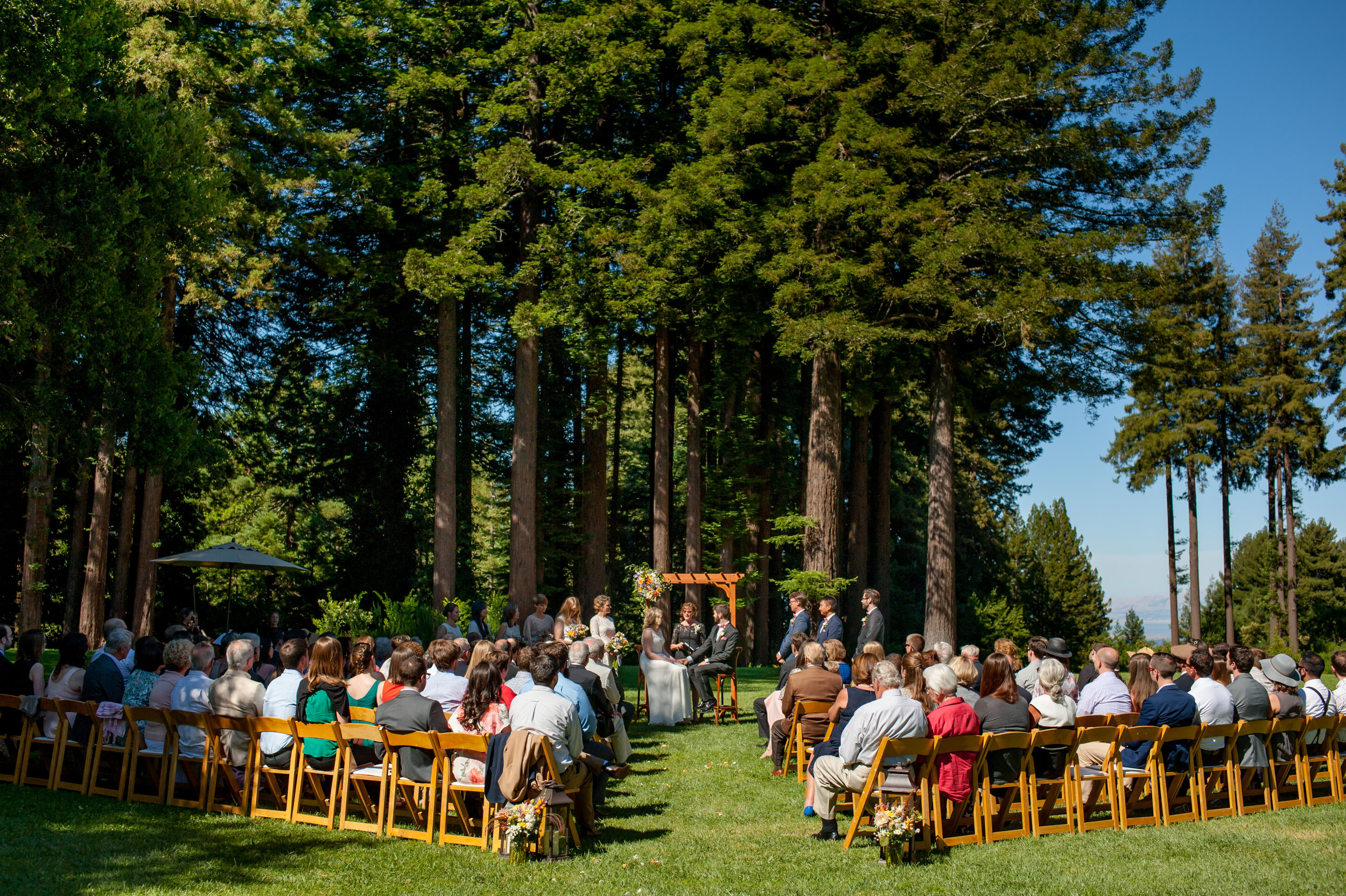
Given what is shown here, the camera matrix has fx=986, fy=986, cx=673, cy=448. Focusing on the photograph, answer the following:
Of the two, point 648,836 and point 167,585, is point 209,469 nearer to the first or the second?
point 167,585

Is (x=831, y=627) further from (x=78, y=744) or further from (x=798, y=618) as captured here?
(x=78, y=744)

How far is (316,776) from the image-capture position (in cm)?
722

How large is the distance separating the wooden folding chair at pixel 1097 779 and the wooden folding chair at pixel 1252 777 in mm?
1115

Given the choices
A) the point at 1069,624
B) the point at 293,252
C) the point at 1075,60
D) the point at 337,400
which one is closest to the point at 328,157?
the point at 293,252

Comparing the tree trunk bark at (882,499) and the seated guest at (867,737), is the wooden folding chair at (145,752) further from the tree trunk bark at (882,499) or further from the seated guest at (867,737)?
the tree trunk bark at (882,499)

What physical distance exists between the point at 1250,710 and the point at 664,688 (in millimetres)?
6317

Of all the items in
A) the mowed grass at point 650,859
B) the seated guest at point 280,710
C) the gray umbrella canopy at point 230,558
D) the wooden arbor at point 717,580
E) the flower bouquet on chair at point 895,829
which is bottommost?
the mowed grass at point 650,859

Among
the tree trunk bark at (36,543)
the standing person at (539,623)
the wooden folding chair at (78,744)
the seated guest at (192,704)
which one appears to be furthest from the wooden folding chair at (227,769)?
the tree trunk bark at (36,543)

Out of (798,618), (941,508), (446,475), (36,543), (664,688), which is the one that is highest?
(446,475)

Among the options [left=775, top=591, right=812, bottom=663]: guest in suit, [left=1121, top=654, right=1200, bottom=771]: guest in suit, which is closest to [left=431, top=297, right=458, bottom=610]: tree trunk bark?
[left=775, top=591, right=812, bottom=663]: guest in suit

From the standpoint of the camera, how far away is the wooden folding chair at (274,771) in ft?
22.7

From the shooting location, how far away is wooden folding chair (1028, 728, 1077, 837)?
690 centimetres

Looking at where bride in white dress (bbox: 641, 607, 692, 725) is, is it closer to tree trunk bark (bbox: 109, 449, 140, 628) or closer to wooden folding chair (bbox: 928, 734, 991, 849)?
wooden folding chair (bbox: 928, 734, 991, 849)

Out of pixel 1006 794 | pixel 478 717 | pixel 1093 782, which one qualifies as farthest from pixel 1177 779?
pixel 478 717
